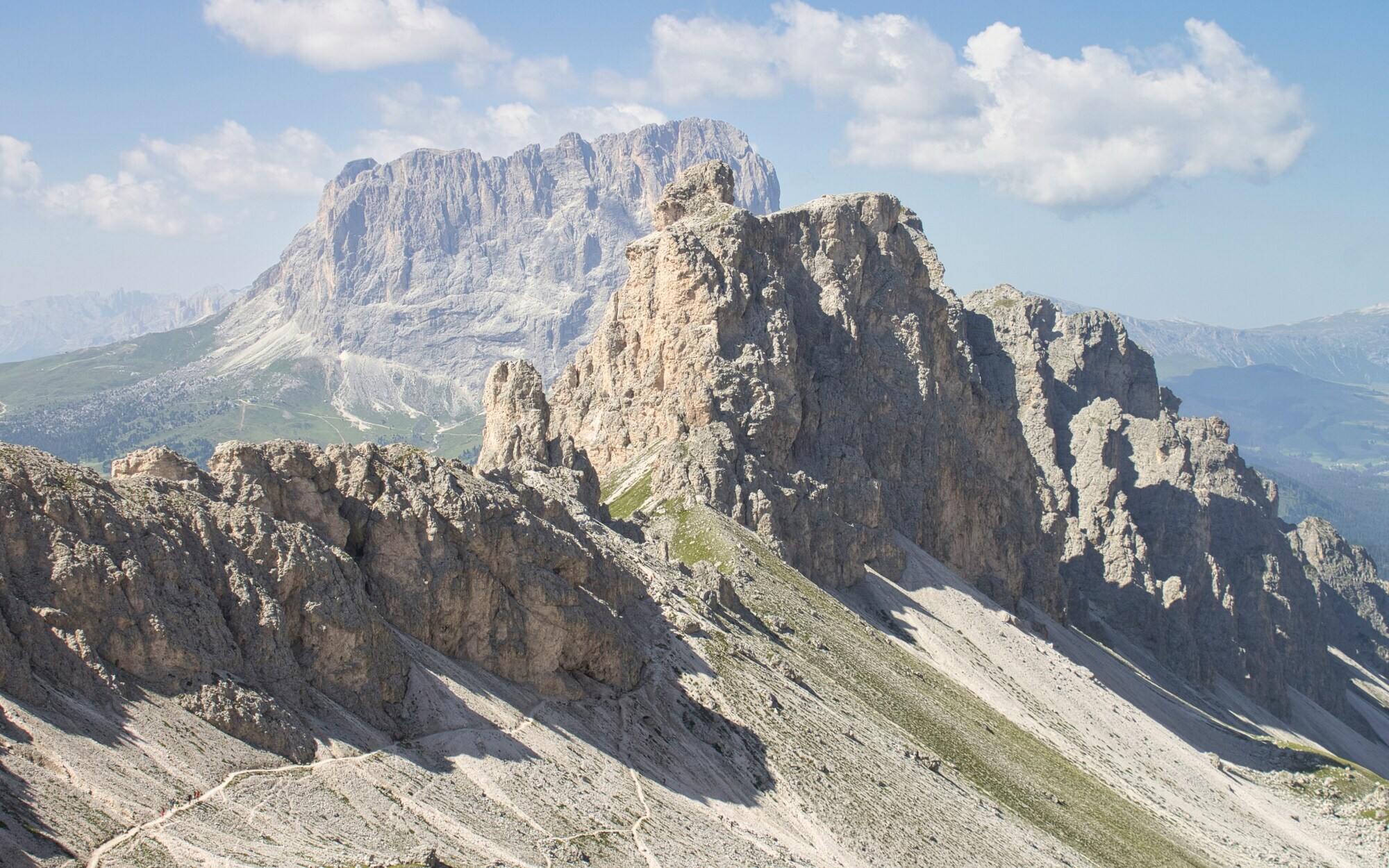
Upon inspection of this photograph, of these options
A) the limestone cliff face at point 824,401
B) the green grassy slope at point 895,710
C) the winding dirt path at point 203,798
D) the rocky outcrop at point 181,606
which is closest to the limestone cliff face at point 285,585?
the rocky outcrop at point 181,606

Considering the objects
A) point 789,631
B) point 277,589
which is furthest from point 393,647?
point 789,631

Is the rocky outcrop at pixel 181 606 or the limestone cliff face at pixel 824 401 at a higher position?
the limestone cliff face at pixel 824 401

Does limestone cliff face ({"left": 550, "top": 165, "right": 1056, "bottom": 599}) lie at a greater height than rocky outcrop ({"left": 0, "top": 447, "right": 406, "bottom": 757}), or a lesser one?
greater

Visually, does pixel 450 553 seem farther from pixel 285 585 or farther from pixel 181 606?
pixel 181 606

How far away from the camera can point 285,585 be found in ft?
166

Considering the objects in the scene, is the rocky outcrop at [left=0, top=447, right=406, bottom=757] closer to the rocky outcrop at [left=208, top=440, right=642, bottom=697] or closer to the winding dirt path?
the winding dirt path

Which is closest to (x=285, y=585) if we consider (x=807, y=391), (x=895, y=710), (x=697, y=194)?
(x=895, y=710)

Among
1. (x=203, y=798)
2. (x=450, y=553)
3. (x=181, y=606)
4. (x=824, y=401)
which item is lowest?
(x=203, y=798)

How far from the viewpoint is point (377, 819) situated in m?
43.0

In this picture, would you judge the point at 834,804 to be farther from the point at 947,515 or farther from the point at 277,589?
the point at 947,515

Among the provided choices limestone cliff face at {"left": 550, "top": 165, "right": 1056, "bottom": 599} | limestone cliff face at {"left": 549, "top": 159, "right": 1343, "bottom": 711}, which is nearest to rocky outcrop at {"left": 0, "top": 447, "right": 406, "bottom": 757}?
limestone cliff face at {"left": 549, "top": 159, "right": 1343, "bottom": 711}

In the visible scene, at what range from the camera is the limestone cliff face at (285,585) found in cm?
4281

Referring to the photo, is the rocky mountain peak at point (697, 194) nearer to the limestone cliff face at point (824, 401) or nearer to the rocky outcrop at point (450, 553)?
the limestone cliff face at point (824, 401)

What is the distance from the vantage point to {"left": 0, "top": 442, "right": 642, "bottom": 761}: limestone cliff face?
42.8 m
